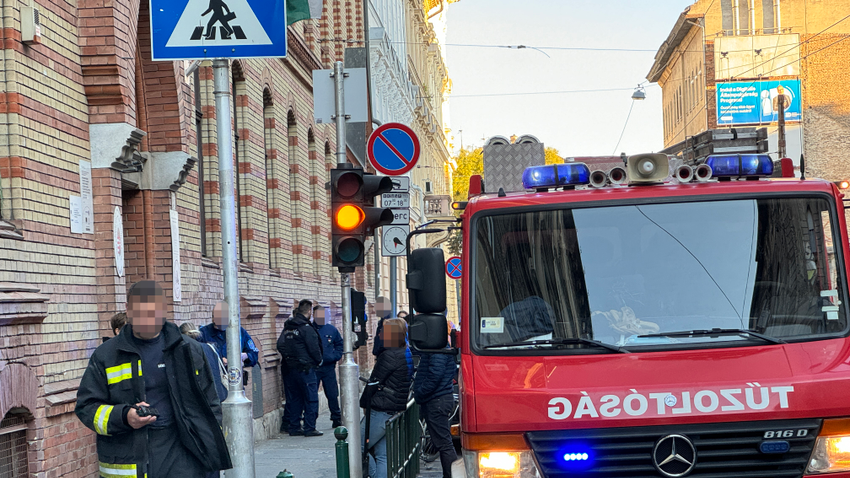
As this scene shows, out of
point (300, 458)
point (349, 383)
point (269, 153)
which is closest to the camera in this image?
point (349, 383)

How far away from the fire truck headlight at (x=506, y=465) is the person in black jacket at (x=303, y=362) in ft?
37.0

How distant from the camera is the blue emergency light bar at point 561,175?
6.66 meters

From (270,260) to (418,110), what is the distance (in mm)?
33824

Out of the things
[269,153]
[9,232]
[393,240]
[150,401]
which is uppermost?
[269,153]

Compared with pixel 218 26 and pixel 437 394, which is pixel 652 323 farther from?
pixel 437 394

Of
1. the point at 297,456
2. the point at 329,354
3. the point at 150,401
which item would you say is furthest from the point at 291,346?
the point at 150,401

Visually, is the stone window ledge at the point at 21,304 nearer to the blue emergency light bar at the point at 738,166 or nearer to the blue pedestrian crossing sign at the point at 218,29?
the blue pedestrian crossing sign at the point at 218,29

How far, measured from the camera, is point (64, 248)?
939 cm

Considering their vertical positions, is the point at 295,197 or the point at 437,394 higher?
the point at 295,197

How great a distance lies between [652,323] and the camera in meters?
5.90

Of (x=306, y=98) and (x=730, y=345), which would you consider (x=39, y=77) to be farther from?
(x=306, y=98)

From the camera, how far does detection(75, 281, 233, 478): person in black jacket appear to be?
19.8ft

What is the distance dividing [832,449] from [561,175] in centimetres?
221

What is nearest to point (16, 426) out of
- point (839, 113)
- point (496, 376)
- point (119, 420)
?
point (119, 420)
